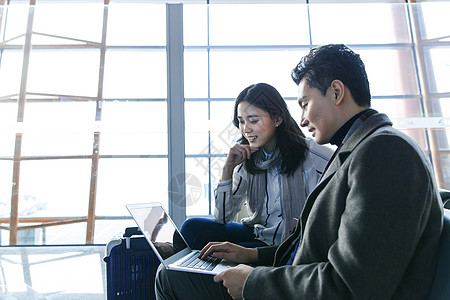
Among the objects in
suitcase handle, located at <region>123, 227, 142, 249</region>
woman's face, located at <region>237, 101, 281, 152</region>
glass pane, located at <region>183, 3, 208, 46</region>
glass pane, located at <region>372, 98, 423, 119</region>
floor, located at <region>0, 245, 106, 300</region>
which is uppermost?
glass pane, located at <region>183, 3, 208, 46</region>

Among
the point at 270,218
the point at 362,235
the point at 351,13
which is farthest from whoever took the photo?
the point at 351,13

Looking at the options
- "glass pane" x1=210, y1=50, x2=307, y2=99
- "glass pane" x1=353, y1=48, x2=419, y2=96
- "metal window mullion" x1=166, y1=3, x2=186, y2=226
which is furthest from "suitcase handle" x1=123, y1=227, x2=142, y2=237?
"glass pane" x1=353, y1=48, x2=419, y2=96

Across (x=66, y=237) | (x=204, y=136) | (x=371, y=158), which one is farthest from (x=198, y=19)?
(x=371, y=158)

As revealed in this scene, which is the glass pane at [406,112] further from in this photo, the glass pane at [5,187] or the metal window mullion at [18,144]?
the glass pane at [5,187]

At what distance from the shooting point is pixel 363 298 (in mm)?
500

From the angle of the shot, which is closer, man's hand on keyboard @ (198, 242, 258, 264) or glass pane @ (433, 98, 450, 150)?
man's hand on keyboard @ (198, 242, 258, 264)

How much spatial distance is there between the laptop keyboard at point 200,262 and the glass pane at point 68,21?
8.75ft

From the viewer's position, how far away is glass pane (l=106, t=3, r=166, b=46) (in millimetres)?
2807

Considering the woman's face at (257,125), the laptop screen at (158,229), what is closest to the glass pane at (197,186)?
the woman's face at (257,125)

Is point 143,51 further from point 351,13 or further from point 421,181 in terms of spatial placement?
point 421,181

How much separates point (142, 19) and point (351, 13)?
2.05m

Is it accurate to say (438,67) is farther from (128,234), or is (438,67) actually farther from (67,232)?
→ (67,232)

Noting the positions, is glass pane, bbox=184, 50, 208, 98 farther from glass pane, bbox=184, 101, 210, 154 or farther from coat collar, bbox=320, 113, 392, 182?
coat collar, bbox=320, 113, 392, 182

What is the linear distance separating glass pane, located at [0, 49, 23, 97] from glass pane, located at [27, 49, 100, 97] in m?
0.10
